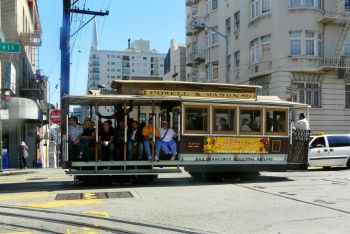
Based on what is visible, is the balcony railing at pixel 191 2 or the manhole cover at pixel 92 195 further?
the balcony railing at pixel 191 2

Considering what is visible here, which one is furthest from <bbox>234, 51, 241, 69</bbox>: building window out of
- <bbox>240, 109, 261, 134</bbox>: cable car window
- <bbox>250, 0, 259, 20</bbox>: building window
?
<bbox>240, 109, 261, 134</bbox>: cable car window

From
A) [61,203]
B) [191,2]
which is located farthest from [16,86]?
[191,2]

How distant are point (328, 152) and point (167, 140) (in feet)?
30.4

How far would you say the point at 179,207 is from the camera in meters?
11.0

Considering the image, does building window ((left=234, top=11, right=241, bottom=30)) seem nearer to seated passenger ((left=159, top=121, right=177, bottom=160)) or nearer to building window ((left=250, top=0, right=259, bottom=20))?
building window ((left=250, top=0, right=259, bottom=20))

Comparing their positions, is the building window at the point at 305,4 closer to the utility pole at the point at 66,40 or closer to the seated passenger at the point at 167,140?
the utility pole at the point at 66,40

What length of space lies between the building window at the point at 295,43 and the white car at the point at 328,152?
1460 centimetres

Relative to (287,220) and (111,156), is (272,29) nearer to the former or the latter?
(111,156)

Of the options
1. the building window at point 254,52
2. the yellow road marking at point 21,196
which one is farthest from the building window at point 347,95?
the yellow road marking at point 21,196

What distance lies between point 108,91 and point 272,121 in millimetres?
5169

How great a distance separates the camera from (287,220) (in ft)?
31.3

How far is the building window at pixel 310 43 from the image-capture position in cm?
3587

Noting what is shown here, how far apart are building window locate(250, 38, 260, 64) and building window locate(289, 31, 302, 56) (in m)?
2.88

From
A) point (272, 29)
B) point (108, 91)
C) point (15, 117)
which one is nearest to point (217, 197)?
point (108, 91)
